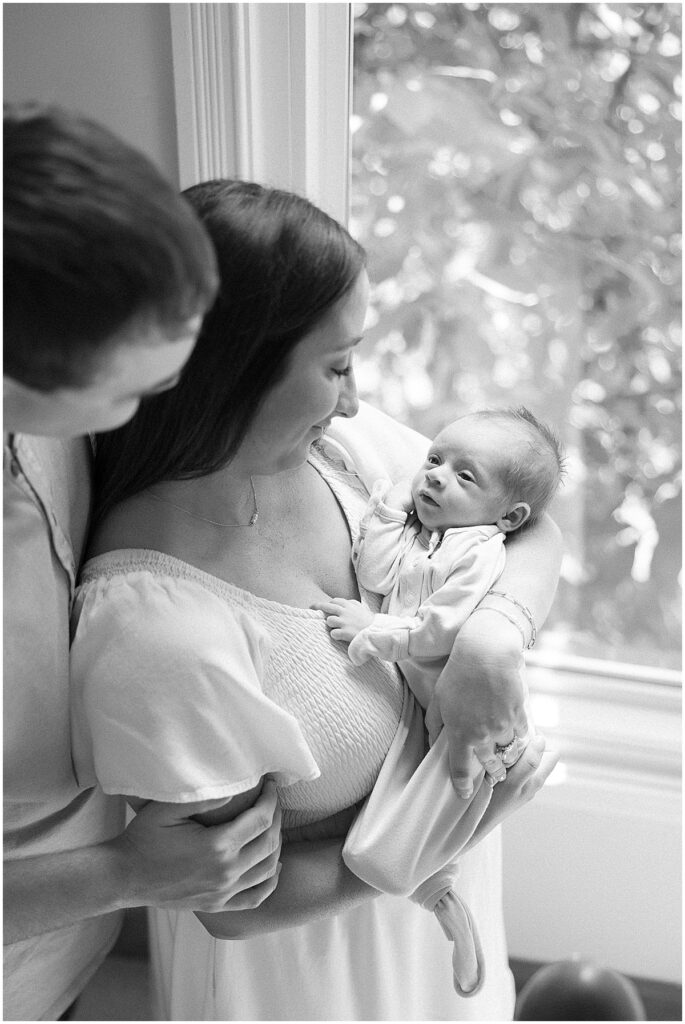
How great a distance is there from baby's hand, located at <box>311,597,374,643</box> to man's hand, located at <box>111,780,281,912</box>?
202mm

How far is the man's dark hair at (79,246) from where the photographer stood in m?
0.56

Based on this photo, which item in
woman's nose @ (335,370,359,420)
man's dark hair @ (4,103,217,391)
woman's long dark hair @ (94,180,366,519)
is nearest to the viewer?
man's dark hair @ (4,103,217,391)

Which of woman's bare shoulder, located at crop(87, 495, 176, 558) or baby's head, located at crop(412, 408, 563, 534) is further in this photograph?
baby's head, located at crop(412, 408, 563, 534)

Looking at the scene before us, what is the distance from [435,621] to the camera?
1.10 metres

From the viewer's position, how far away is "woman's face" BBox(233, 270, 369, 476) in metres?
0.97

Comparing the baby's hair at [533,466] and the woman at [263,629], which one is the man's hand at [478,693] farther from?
the baby's hair at [533,466]

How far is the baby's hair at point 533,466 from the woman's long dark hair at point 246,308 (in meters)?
0.33

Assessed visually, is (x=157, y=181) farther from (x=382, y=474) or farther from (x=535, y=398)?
(x=535, y=398)

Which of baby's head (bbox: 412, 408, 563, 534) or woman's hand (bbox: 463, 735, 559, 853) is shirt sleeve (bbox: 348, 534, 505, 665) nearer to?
baby's head (bbox: 412, 408, 563, 534)

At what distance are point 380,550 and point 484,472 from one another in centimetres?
16

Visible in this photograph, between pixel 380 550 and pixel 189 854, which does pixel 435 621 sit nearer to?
pixel 380 550

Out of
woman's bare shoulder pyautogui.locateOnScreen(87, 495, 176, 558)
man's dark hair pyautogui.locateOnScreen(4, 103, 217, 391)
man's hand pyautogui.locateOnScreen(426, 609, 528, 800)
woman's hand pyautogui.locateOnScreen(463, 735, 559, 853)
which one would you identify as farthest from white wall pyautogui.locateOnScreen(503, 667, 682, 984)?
man's dark hair pyautogui.locateOnScreen(4, 103, 217, 391)

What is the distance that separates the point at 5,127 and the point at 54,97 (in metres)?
1.06

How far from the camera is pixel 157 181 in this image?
23.3 inches
